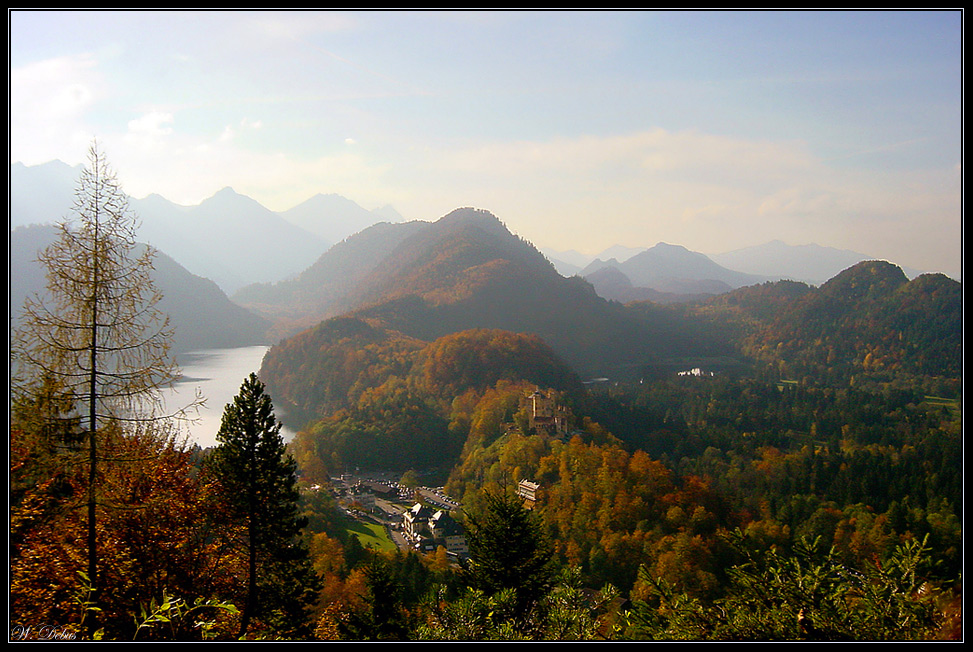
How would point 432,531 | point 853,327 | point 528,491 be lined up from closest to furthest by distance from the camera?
point 432,531
point 528,491
point 853,327

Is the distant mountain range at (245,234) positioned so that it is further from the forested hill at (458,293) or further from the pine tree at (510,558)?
the pine tree at (510,558)

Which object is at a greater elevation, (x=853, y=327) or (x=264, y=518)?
(x=853, y=327)

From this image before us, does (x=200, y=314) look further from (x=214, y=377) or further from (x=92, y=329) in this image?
(x=92, y=329)

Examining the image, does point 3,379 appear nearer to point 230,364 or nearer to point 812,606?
point 812,606

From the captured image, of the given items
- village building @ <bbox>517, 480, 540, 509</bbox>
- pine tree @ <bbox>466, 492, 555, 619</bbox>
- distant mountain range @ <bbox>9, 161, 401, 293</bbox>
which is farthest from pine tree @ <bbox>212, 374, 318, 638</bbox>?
distant mountain range @ <bbox>9, 161, 401, 293</bbox>

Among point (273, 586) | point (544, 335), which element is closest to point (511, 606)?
point (273, 586)

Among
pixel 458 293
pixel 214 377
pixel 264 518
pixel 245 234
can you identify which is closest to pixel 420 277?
pixel 458 293

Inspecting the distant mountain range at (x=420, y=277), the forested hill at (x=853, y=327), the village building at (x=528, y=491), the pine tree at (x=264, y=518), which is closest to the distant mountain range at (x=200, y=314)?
the distant mountain range at (x=420, y=277)
